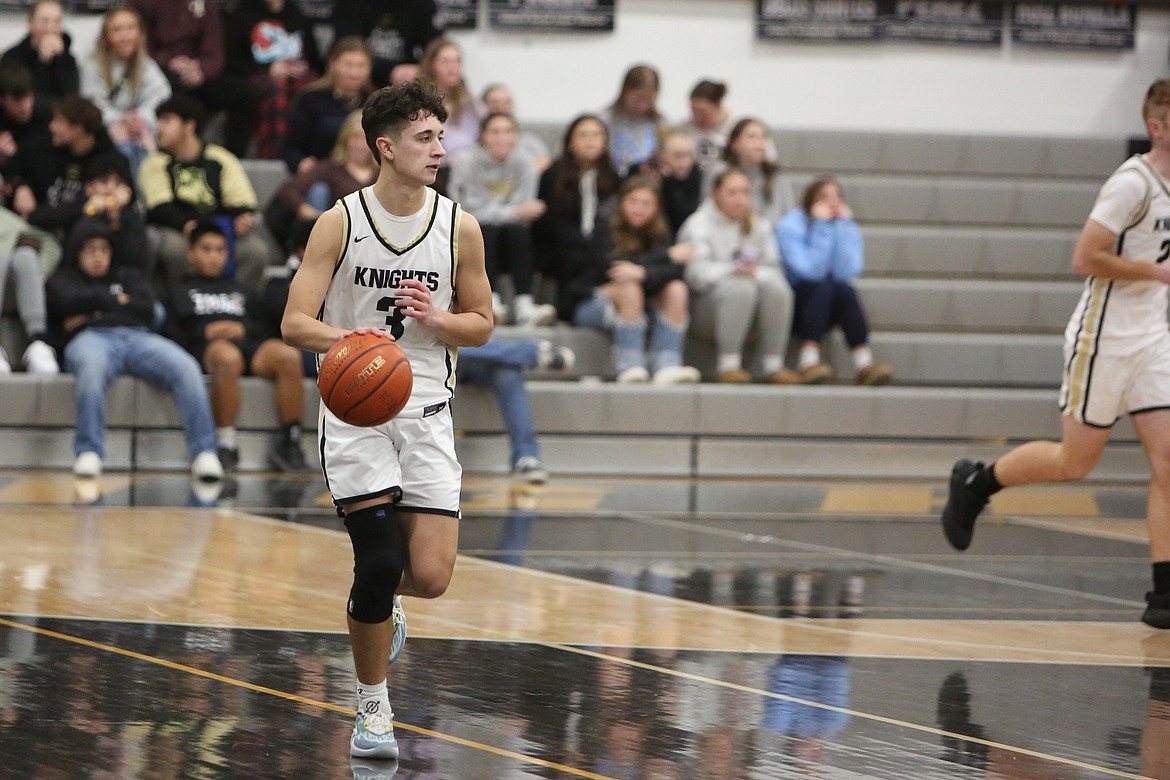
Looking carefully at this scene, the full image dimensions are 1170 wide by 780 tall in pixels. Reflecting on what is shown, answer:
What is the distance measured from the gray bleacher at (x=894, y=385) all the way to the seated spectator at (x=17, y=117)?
142 cm

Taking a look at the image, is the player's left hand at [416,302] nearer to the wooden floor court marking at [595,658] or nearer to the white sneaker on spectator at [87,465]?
the wooden floor court marking at [595,658]

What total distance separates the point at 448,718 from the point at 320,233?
1.31m

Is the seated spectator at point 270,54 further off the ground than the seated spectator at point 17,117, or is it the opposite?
the seated spectator at point 270,54

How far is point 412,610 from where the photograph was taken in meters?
5.66

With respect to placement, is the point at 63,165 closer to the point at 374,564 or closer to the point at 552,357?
the point at 552,357

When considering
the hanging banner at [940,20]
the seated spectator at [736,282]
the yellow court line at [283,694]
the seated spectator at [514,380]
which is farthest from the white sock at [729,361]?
the yellow court line at [283,694]

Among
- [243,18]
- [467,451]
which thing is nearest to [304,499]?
[467,451]

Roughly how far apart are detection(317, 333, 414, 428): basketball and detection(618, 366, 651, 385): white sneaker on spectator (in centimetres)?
584

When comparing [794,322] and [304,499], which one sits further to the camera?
[794,322]

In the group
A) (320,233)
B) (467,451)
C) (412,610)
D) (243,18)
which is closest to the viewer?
(320,233)

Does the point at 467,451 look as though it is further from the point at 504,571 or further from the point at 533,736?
the point at 533,736

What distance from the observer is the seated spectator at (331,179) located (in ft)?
32.2

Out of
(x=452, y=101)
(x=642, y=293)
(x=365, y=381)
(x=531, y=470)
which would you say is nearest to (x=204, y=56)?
(x=452, y=101)

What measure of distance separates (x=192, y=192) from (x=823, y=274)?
3923 millimetres
